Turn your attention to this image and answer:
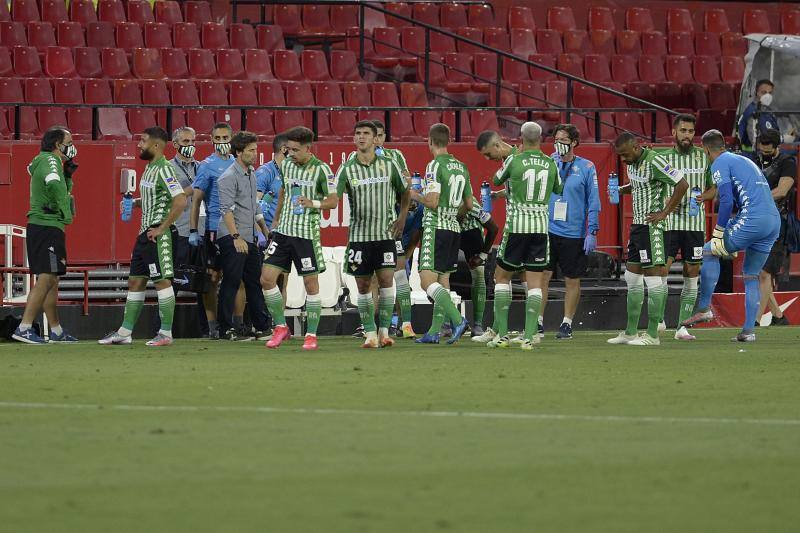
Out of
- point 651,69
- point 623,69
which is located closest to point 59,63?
point 623,69

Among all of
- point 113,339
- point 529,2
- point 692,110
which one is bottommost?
point 113,339

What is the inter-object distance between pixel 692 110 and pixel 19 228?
520 inches

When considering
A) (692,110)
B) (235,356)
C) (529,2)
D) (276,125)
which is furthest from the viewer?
(529,2)

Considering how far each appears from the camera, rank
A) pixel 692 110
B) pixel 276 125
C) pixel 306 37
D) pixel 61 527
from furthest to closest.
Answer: pixel 692 110 < pixel 306 37 < pixel 276 125 < pixel 61 527

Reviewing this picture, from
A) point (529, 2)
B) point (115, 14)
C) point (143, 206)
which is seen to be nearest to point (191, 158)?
point (143, 206)

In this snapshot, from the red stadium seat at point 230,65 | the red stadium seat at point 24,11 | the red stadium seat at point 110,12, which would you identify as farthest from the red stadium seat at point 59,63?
the red stadium seat at point 230,65

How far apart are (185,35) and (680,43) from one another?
1034 centimetres

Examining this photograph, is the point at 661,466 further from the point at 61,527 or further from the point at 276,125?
the point at 276,125

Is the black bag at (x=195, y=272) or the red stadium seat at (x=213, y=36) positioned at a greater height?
the red stadium seat at (x=213, y=36)

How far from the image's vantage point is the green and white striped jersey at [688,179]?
1552 centimetres

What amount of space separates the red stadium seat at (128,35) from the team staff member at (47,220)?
25.1 feet

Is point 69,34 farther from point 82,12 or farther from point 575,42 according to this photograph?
point 575,42

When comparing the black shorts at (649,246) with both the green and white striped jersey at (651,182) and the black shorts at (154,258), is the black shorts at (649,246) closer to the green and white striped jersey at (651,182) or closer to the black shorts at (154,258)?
the green and white striped jersey at (651,182)

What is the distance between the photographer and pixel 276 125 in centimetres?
2164
